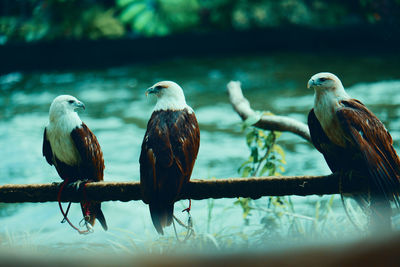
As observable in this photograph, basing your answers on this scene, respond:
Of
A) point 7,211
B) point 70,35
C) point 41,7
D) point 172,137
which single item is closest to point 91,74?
point 70,35

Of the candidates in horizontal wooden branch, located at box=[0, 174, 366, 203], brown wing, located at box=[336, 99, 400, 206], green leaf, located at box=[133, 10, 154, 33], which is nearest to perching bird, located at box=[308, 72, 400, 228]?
brown wing, located at box=[336, 99, 400, 206]

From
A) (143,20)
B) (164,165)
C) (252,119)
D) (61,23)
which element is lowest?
(164,165)

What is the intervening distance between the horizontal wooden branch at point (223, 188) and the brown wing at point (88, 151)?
15 centimetres

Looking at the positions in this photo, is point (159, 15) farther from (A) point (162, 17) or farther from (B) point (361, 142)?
(B) point (361, 142)

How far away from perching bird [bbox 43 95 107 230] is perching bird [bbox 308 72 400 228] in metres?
0.93

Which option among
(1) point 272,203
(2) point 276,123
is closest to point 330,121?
(2) point 276,123

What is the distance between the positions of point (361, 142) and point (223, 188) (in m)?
0.53

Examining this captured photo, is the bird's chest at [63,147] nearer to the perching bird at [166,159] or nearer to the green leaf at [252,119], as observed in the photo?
the perching bird at [166,159]

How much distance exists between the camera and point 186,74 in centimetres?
834

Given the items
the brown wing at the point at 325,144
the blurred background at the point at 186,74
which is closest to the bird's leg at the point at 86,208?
the brown wing at the point at 325,144

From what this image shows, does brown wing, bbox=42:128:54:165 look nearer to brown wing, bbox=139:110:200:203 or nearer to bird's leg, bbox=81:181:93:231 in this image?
bird's leg, bbox=81:181:93:231

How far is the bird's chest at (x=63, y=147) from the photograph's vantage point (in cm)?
196

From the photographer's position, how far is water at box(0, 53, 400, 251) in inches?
151

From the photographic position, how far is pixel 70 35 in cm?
939
